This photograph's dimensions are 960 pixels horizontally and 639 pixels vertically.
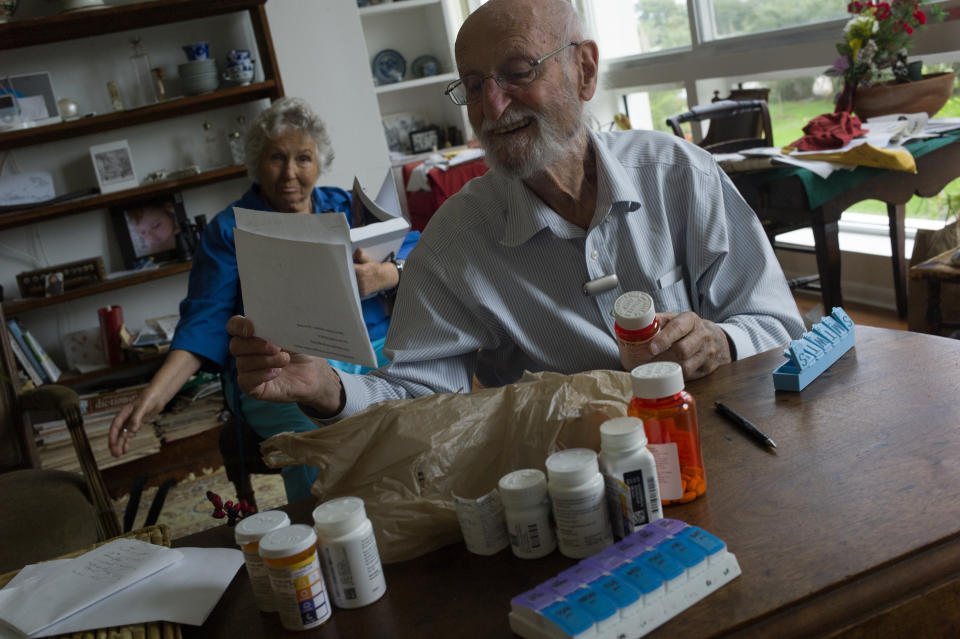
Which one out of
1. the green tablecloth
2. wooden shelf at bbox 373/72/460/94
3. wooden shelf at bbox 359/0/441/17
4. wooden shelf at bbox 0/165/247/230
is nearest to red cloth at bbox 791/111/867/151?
the green tablecloth

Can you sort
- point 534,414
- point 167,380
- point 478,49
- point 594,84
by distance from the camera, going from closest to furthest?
1. point 534,414
2. point 478,49
3. point 594,84
4. point 167,380

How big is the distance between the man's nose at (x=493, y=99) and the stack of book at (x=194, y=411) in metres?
2.38

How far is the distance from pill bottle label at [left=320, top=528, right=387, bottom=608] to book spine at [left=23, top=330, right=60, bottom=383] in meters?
3.03

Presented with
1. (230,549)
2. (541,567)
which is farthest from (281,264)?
(541,567)

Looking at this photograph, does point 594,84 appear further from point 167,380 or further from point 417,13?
point 417,13

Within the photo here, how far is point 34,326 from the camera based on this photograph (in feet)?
11.5

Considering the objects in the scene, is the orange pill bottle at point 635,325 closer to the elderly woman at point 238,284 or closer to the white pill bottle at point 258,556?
the white pill bottle at point 258,556

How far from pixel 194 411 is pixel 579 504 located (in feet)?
9.77

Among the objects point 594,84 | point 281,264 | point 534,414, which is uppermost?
point 594,84

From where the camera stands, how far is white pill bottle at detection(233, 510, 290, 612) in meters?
0.81

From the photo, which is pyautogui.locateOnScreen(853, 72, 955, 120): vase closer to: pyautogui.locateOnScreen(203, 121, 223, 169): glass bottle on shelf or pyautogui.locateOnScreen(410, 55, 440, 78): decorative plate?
pyautogui.locateOnScreen(203, 121, 223, 169): glass bottle on shelf

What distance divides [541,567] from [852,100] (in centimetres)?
276

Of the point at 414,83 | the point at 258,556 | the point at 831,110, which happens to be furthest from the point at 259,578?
the point at 414,83

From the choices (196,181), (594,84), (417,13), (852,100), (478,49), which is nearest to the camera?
(478,49)
